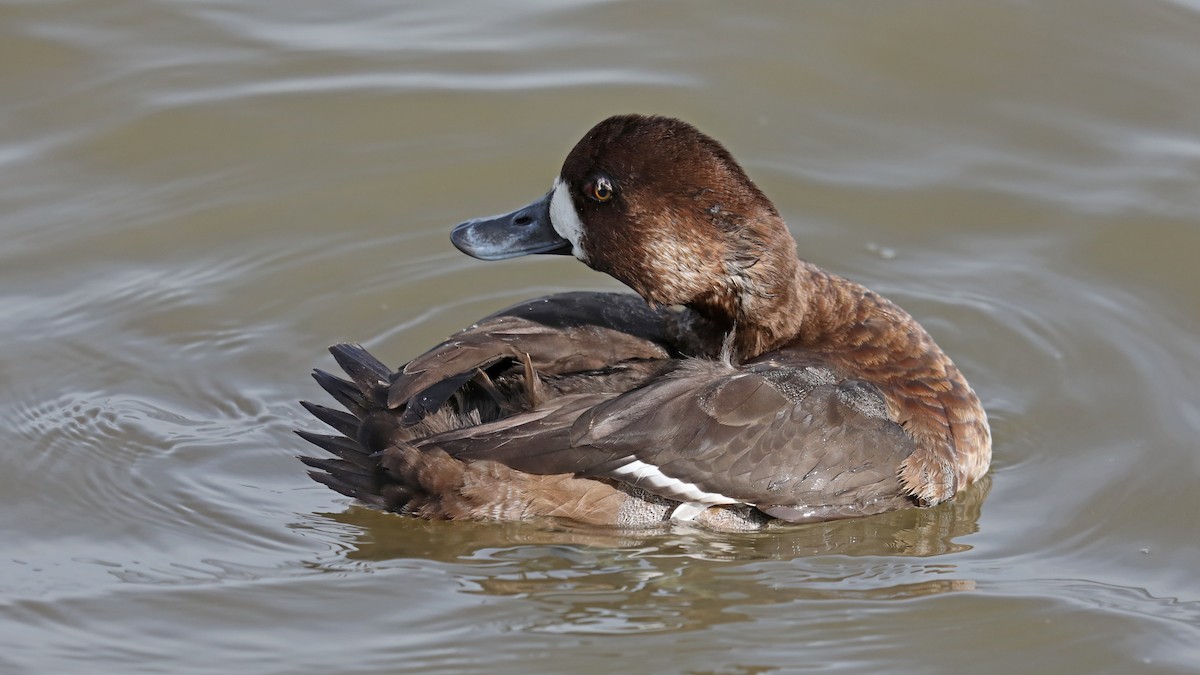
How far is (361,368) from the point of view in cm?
570

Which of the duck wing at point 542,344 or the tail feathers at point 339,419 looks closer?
the duck wing at point 542,344

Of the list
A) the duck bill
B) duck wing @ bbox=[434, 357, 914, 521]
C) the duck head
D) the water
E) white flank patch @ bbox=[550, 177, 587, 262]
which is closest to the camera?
the water

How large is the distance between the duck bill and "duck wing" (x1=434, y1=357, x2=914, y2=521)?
2.67ft

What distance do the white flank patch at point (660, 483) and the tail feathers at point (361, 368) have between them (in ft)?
3.18

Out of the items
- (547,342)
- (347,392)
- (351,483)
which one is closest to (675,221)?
(547,342)

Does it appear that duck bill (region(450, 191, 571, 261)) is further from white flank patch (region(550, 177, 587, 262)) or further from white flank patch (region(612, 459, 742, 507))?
white flank patch (region(612, 459, 742, 507))

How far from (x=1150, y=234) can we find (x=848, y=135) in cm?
173

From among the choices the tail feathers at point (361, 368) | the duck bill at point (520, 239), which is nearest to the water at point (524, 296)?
the tail feathers at point (361, 368)

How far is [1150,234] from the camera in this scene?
7609mm

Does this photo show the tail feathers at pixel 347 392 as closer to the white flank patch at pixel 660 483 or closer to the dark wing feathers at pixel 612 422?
the dark wing feathers at pixel 612 422

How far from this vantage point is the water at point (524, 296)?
4918mm

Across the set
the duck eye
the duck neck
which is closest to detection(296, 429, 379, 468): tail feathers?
the duck eye

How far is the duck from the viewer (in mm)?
5344

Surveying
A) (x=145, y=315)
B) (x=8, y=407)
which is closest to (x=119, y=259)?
(x=145, y=315)
